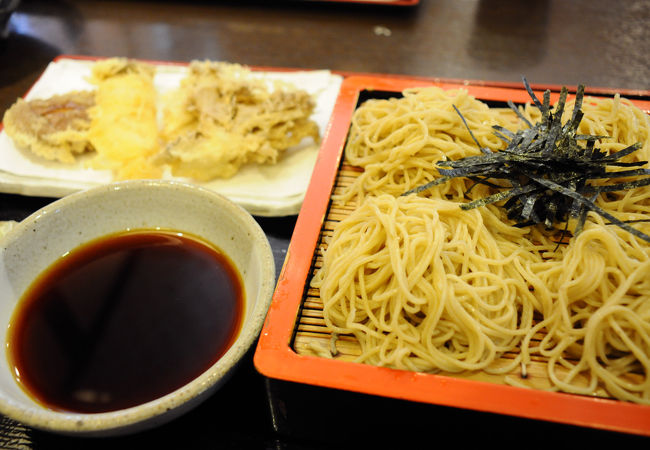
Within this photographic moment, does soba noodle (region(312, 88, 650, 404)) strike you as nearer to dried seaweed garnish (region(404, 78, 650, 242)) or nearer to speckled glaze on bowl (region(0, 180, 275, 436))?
dried seaweed garnish (region(404, 78, 650, 242))

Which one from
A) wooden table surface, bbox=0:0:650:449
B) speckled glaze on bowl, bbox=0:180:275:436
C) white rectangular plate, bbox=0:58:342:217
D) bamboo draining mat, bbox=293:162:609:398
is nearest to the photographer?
speckled glaze on bowl, bbox=0:180:275:436

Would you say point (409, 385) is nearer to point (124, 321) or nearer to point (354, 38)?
point (124, 321)

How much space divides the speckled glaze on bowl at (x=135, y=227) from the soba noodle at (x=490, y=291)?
0.24 meters

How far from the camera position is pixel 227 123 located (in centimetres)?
238

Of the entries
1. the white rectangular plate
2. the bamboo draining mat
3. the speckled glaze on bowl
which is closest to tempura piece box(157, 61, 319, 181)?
the white rectangular plate

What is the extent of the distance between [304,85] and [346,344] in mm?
1743

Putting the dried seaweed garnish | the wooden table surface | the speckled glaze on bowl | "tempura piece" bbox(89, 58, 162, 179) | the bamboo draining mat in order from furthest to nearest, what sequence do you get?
the wooden table surface, "tempura piece" bbox(89, 58, 162, 179), the dried seaweed garnish, the bamboo draining mat, the speckled glaze on bowl

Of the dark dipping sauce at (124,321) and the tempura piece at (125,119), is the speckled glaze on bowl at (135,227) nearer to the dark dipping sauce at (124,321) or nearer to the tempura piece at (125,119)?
the dark dipping sauce at (124,321)

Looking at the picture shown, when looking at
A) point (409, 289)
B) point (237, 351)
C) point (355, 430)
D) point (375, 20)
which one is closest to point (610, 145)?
point (409, 289)

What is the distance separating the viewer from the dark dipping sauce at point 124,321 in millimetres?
1433

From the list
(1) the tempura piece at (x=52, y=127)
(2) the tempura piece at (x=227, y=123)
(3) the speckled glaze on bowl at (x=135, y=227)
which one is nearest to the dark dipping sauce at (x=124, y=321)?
(3) the speckled glaze on bowl at (x=135, y=227)

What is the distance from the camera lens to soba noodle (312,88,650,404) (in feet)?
4.46

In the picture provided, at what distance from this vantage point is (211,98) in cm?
247

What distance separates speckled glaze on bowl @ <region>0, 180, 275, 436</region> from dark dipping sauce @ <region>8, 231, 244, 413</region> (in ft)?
0.15
